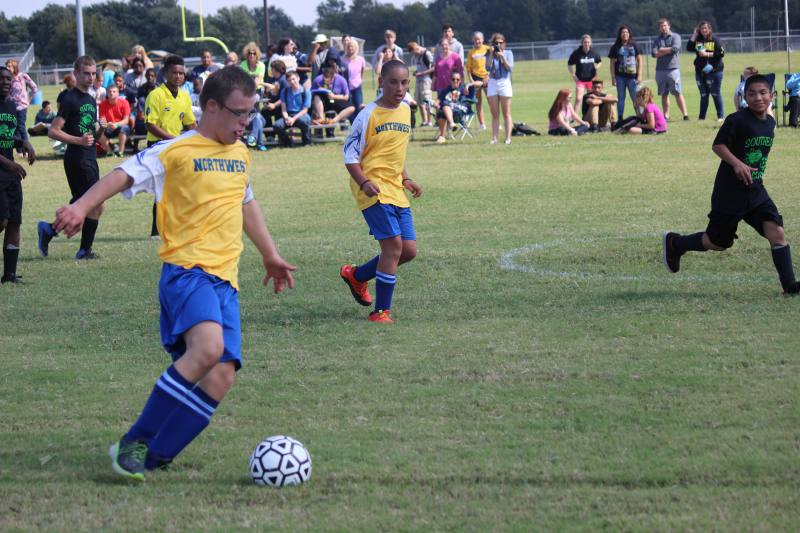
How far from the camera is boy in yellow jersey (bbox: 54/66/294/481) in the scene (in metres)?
4.84

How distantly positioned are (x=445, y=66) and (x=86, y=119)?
13813 millimetres

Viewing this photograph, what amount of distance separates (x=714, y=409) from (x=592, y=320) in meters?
2.33

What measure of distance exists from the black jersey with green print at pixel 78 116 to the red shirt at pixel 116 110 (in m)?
10.7

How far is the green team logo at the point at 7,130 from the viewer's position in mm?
10266

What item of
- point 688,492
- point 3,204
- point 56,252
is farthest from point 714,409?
point 56,252

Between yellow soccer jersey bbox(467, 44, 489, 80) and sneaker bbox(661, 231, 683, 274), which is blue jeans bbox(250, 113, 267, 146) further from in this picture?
sneaker bbox(661, 231, 683, 274)

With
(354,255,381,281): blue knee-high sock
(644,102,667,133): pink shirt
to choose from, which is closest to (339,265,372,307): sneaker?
(354,255,381,281): blue knee-high sock

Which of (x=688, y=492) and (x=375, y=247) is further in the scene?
(x=375, y=247)

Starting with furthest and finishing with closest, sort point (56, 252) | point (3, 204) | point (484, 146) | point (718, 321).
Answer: point (484, 146), point (56, 252), point (3, 204), point (718, 321)

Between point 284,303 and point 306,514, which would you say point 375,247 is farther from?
point 306,514

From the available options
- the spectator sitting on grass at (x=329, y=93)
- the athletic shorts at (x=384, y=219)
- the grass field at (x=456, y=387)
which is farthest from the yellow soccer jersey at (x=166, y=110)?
the spectator sitting on grass at (x=329, y=93)

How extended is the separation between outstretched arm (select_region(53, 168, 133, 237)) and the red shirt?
17.7 metres

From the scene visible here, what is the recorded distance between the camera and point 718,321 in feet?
25.2

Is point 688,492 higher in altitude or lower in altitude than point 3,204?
lower
